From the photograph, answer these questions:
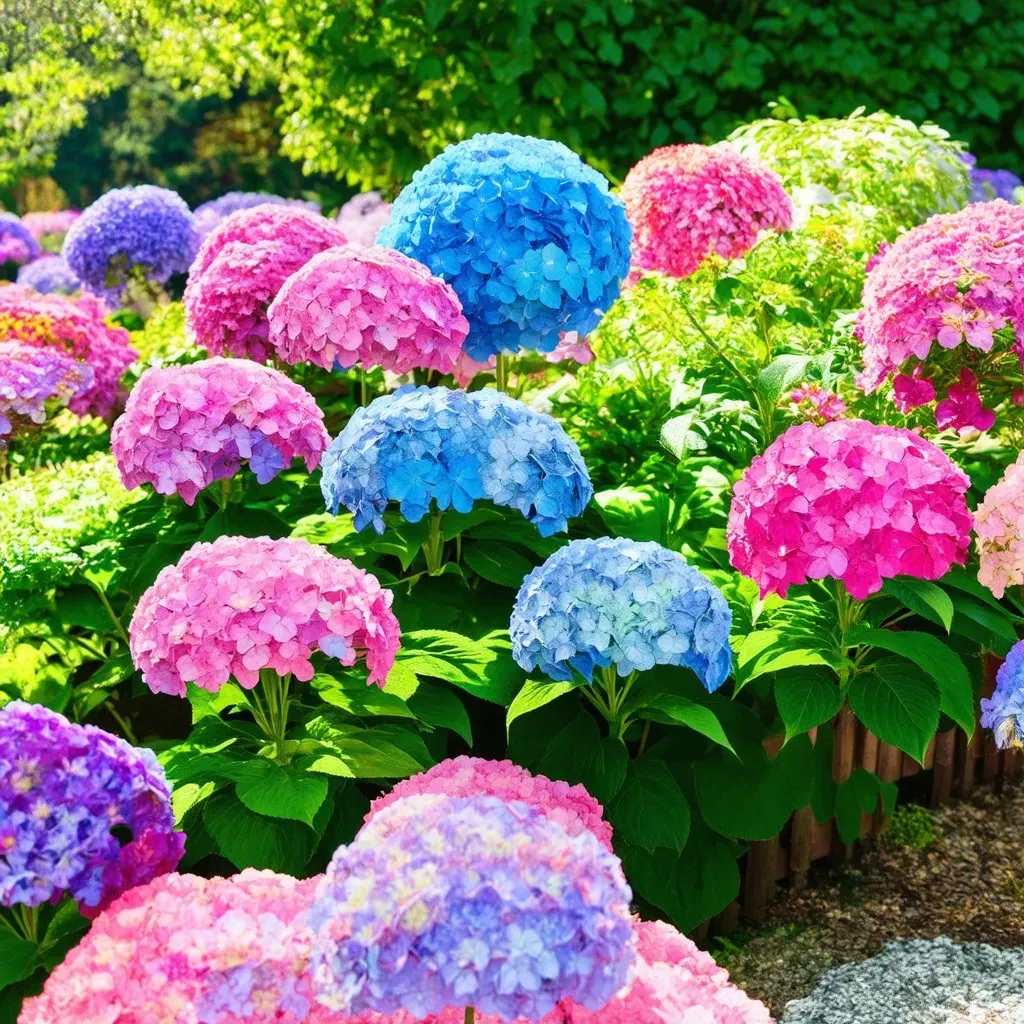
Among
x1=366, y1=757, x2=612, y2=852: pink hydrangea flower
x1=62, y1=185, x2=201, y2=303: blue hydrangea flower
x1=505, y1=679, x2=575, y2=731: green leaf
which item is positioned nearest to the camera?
x1=366, y1=757, x2=612, y2=852: pink hydrangea flower

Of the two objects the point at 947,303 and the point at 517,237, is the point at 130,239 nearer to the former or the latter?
the point at 517,237

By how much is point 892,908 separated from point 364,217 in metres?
7.34

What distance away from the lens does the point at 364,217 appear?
970 centimetres

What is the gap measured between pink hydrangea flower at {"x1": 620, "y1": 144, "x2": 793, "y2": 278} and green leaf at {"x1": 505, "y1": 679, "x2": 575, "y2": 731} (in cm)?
194

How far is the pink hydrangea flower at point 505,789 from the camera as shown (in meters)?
2.36

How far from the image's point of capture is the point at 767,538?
2.81 meters

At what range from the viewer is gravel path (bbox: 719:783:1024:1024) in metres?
3.09

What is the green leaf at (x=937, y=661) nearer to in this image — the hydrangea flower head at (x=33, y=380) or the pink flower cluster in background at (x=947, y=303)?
the pink flower cluster in background at (x=947, y=303)

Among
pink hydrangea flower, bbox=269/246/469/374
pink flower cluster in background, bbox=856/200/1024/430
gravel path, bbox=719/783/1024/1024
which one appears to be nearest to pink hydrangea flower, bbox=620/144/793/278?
pink flower cluster in background, bbox=856/200/1024/430

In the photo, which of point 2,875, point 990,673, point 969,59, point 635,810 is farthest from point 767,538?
point 969,59

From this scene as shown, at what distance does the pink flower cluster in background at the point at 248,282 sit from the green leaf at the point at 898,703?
73.6 inches

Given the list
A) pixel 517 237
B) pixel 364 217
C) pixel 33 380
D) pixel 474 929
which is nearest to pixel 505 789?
pixel 474 929

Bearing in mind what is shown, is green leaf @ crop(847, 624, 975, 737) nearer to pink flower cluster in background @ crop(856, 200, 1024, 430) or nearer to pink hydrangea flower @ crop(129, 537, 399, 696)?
pink flower cluster in background @ crop(856, 200, 1024, 430)

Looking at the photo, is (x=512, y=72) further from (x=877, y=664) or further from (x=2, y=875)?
(x=2, y=875)
